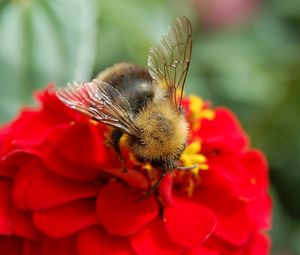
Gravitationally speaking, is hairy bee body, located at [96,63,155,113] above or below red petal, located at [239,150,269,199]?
above

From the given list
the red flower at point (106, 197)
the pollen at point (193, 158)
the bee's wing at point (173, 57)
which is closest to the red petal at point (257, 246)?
the red flower at point (106, 197)

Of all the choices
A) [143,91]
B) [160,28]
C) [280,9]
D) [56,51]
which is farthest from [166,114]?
[280,9]

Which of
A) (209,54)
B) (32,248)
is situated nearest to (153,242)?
(32,248)

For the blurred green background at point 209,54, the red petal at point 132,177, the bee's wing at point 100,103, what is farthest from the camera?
the blurred green background at point 209,54

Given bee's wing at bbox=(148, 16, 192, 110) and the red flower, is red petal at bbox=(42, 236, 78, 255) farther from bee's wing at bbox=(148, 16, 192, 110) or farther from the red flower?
bee's wing at bbox=(148, 16, 192, 110)

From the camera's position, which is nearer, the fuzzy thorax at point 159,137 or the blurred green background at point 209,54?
the fuzzy thorax at point 159,137

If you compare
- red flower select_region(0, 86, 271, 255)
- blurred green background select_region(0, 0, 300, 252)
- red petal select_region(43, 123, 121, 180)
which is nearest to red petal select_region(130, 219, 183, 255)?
red flower select_region(0, 86, 271, 255)

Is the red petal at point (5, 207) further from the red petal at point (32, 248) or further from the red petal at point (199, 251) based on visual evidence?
the red petal at point (199, 251)

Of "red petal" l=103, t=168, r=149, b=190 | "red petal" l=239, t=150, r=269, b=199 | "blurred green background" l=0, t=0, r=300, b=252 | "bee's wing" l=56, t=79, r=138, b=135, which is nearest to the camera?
"bee's wing" l=56, t=79, r=138, b=135
